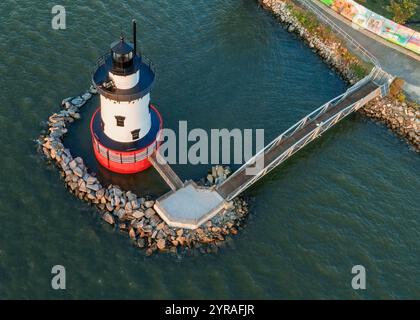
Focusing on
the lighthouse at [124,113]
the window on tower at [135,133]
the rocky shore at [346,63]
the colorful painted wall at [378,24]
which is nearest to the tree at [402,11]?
the colorful painted wall at [378,24]

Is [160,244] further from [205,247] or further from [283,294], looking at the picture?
[283,294]

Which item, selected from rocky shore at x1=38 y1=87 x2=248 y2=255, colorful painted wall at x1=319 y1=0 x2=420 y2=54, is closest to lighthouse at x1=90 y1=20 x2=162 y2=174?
rocky shore at x1=38 y1=87 x2=248 y2=255

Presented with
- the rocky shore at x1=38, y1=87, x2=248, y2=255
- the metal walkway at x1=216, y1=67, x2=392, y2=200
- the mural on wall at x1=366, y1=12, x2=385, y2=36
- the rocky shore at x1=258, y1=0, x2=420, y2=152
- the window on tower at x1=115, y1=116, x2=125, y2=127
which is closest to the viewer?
the rocky shore at x1=38, y1=87, x2=248, y2=255

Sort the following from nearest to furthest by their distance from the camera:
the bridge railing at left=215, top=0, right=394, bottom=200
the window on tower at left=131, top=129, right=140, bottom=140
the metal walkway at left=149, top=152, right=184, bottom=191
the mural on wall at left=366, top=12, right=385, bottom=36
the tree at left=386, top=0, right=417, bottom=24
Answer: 1. the window on tower at left=131, top=129, right=140, bottom=140
2. the metal walkway at left=149, top=152, right=184, bottom=191
3. the bridge railing at left=215, top=0, right=394, bottom=200
4. the mural on wall at left=366, top=12, right=385, bottom=36
5. the tree at left=386, top=0, right=417, bottom=24

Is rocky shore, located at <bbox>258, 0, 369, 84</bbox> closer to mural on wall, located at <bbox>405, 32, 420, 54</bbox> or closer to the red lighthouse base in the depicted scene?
mural on wall, located at <bbox>405, 32, 420, 54</bbox>

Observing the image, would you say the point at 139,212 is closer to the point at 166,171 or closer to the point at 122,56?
the point at 166,171
